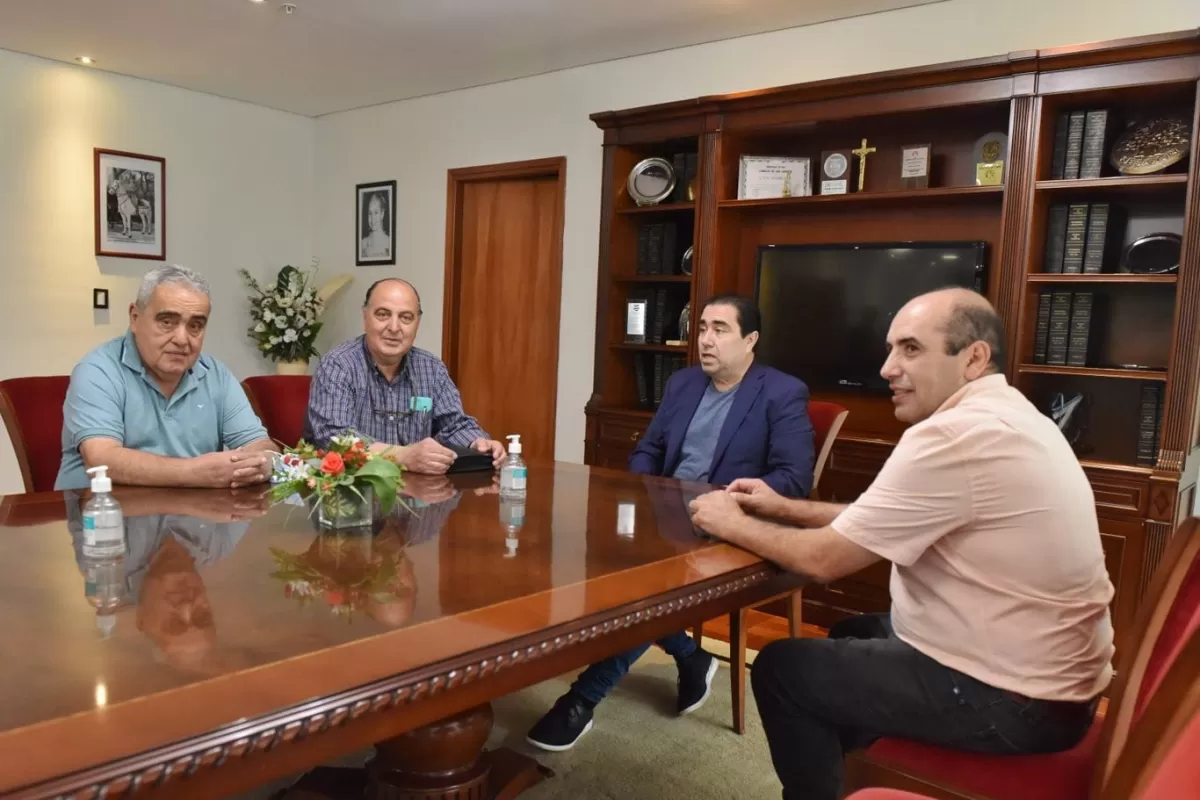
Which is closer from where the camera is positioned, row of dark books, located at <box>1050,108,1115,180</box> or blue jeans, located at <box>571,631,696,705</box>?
blue jeans, located at <box>571,631,696,705</box>

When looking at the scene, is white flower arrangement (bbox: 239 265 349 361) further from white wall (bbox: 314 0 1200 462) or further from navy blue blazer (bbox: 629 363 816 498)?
navy blue blazer (bbox: 629 363 816 498)

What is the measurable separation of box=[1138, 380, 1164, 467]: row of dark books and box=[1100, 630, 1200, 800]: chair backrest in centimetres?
221

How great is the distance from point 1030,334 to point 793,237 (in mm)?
1114

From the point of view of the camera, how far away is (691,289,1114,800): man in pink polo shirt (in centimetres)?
135

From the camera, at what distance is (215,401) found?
2.23 metres

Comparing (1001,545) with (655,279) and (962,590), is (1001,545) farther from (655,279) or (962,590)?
(655,279)

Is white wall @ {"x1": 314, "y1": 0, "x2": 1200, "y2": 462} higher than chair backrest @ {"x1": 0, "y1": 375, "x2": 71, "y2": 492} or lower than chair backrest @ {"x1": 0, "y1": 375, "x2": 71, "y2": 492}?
higher

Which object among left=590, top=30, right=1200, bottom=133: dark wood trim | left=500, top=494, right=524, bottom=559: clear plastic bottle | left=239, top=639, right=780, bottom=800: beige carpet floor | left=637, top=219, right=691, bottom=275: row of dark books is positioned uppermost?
left=590, top=30, right=1200, bottom=133: dark wood trim

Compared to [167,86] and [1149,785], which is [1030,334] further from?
[167,86]

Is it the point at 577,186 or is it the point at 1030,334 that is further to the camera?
the point at 577,186

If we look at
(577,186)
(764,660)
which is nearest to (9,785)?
(764,660)

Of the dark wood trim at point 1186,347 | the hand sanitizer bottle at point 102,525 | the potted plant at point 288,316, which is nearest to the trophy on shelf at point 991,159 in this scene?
the dark wood trim at point 1186,347

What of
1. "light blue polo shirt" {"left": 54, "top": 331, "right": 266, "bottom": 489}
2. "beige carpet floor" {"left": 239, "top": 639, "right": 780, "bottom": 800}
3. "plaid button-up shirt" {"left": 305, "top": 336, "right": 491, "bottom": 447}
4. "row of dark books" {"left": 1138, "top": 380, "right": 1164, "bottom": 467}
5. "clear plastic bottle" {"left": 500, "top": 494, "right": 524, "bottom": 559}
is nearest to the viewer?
"clear plastic bottle" {"left": 500, "top": 494, "right": 524, "bottom": 559}

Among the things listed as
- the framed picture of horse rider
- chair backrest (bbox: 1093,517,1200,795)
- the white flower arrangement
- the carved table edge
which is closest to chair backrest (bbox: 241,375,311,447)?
the carved table edge
